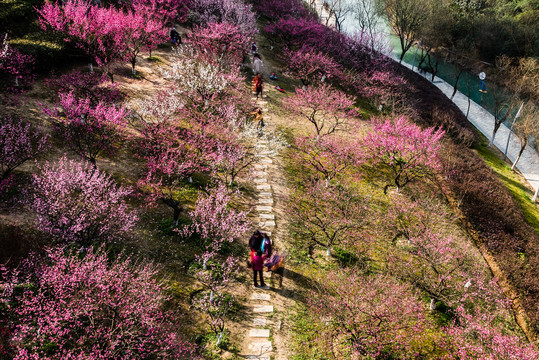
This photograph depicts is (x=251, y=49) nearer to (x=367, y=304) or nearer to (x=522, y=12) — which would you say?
(x=367, y=304)

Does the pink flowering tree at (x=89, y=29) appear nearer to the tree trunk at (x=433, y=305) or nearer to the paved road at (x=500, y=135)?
the tree trunk at (x=433, y=305)

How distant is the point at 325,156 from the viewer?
20.6 metres

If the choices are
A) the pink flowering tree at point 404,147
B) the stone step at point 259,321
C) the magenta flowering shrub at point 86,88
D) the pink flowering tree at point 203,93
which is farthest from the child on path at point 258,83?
the stone step at point 259,321

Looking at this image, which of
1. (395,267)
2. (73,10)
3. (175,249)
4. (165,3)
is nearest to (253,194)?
(175,249)

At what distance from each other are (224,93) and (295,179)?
766 cm

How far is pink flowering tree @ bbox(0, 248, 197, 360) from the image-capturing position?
Answer: 306 inches

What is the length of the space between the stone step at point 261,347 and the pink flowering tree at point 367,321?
74.4 inches

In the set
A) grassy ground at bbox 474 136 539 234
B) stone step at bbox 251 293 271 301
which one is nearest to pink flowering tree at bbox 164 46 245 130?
stone step at bbox 251 293 271 301

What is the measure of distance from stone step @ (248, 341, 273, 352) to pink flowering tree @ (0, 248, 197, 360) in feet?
6.76

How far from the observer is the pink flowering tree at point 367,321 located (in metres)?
9.77

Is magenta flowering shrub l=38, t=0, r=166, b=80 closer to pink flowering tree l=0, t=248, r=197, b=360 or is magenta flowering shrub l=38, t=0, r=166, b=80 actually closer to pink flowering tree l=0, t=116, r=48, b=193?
pink flowering tree l=0, t=116, r=48, b=193

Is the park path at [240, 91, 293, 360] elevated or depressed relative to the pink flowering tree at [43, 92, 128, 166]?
depressed

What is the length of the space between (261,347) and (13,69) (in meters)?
19.7

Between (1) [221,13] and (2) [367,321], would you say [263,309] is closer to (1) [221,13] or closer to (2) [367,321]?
(2) [367,321]
